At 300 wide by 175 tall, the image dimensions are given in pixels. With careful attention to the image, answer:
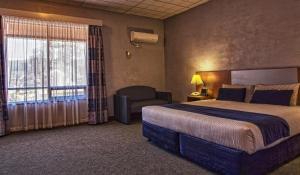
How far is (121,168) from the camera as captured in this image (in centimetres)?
255

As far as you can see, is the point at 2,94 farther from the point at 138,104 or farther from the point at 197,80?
the point at 197,80

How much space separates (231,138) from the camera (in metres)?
2.11

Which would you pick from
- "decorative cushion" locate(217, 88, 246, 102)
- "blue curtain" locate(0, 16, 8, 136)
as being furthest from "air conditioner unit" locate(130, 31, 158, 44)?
"blue curtain" locate(0, 16, 8, 136)

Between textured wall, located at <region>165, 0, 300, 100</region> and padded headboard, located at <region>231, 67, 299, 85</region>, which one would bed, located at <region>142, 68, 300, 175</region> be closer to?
padded headboard, located at <region>231, 67, 299, 85</region>

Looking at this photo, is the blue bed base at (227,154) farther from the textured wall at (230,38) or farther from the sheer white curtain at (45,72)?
the sheer white curtain at (45,72)

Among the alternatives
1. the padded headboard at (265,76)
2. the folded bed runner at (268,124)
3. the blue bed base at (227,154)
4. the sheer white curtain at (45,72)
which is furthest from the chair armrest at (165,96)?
the folded bed runner at (268,124)

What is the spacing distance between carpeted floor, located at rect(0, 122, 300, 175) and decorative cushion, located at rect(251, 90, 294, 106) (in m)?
0.95

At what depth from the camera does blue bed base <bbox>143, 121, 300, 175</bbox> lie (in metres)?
2.07

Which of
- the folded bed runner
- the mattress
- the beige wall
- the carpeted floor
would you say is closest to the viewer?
the mattress

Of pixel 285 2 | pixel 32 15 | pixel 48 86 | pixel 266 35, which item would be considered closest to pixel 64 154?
pixel 48 86

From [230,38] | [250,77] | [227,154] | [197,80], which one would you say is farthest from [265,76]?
[227,154]

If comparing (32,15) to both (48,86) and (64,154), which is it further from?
(64,154)

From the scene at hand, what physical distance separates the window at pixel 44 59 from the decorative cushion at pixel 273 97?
3711mm

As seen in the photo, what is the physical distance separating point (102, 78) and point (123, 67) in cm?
76
